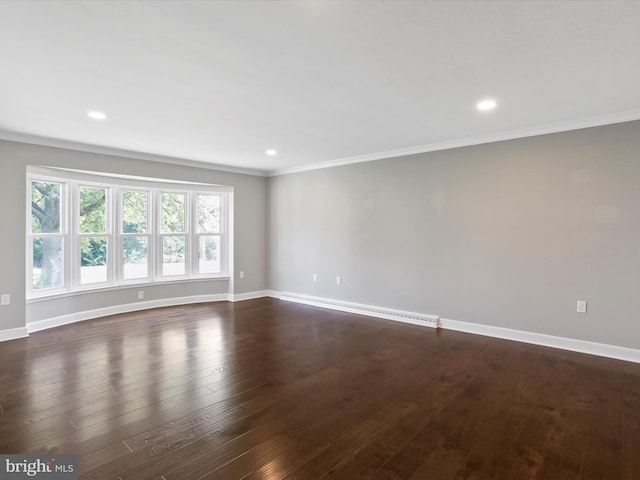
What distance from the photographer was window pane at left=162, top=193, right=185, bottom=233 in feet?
19.4

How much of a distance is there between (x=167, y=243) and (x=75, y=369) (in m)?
3.03

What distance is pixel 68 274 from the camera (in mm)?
4809

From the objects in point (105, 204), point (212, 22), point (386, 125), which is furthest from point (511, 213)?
point (105, 204)

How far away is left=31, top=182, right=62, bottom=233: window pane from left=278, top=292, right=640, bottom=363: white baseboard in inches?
159

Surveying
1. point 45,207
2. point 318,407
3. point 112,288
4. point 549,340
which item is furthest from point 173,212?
point 549,340

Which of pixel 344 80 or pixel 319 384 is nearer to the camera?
pixel 344 80

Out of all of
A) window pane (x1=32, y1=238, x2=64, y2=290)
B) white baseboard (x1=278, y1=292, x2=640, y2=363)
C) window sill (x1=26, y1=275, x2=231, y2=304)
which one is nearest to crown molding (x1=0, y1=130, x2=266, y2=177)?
window pane (x1=32, y1=238, x2=64, y2=290)

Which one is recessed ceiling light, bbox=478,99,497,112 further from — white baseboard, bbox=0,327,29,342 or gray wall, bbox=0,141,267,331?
white baseboard, bbox=0,327,29,342

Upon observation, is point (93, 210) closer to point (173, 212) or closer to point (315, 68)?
point (173, 212)

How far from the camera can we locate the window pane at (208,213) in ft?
20.7

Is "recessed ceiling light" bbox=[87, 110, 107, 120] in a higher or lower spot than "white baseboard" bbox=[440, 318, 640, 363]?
higher

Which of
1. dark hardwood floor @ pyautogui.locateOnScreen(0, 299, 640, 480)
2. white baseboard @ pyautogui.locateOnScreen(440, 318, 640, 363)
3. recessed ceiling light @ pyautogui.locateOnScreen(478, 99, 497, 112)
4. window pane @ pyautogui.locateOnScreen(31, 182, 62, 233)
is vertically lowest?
dark hardwood floor @ pyautogui.locateOnScreen(0, 299, 640, 480)

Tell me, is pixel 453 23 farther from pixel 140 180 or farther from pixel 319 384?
pixel 140 180

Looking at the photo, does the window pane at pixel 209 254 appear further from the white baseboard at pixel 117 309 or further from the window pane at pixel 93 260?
the window pane at pixel 93 260
